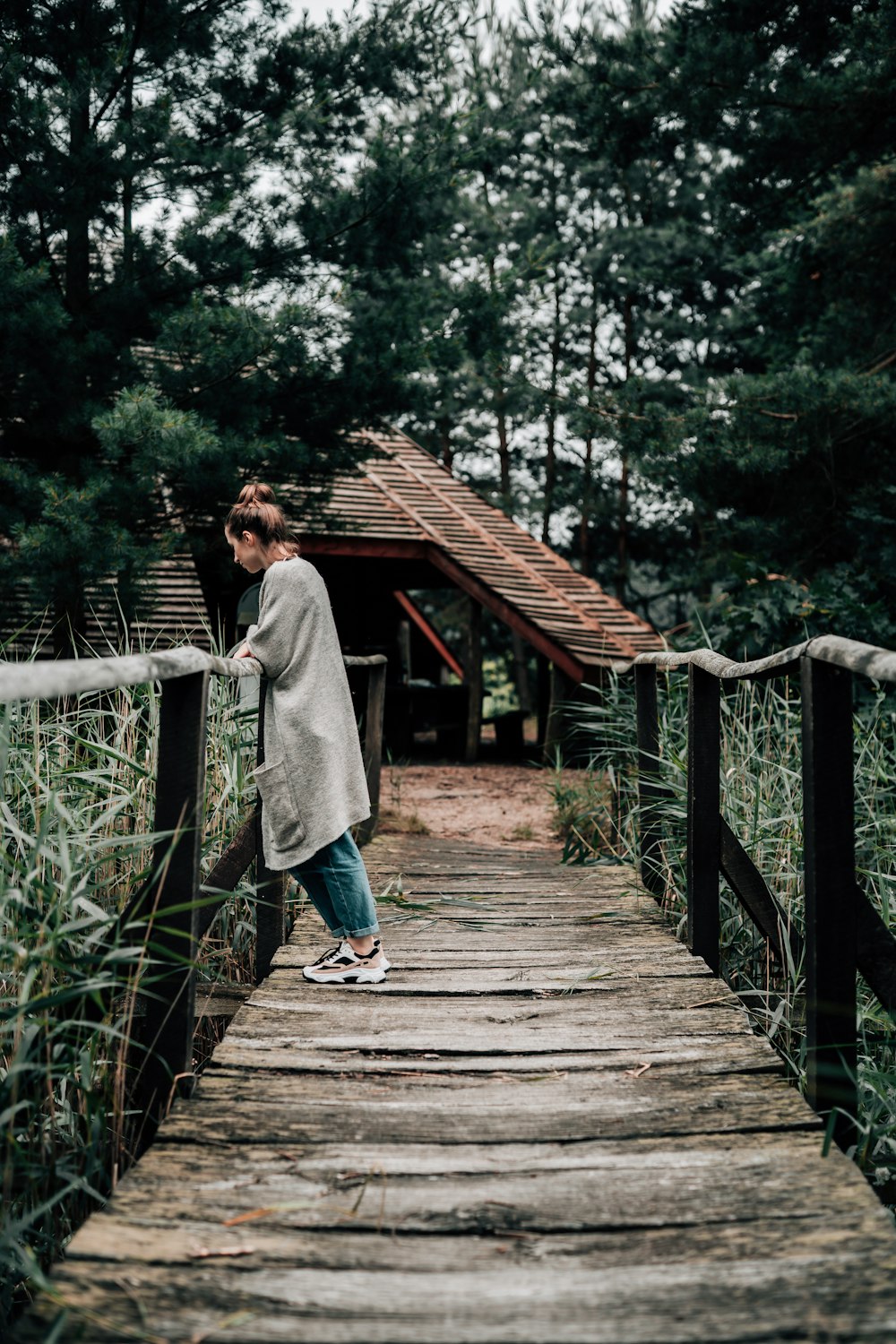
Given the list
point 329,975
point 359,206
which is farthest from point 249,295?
point 329,975

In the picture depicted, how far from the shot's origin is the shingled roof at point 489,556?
40.5ft

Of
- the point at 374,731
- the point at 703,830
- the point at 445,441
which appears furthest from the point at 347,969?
the point at 445,441

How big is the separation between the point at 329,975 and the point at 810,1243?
6.19 feet

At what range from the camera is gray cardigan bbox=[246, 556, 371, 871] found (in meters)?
3.48

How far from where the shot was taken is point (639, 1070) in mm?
2656

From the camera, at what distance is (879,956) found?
2.37 m

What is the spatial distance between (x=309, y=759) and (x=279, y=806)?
180 millimetres

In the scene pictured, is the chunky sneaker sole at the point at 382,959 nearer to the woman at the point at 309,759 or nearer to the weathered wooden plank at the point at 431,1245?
the woman at the point at 309,759

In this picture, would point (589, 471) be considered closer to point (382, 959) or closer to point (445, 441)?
point (445, 441)

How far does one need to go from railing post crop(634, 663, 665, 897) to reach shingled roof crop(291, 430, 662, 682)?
6377 mm

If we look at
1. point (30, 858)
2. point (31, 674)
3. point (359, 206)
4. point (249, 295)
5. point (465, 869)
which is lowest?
point (465, 869)

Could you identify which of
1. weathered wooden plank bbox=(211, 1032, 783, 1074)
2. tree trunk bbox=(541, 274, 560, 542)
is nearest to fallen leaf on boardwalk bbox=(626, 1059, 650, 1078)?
weathered wooden plank bbox=(211, 1032, 783, 1074)

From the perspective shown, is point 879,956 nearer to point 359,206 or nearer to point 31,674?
A: point 31,674

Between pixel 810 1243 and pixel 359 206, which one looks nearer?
pixel 810 1243
